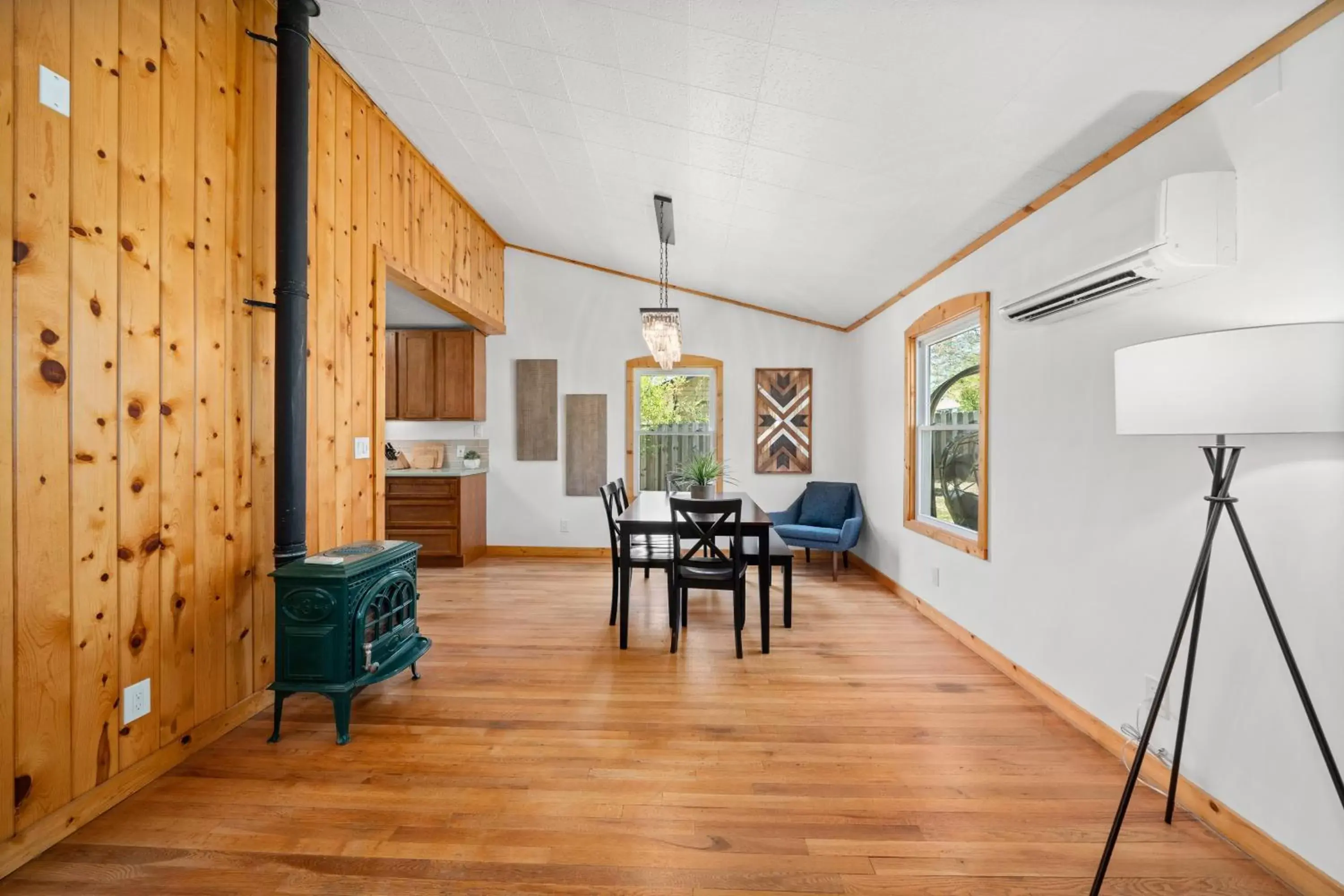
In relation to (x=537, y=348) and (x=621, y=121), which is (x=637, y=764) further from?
(x=537, y=348)

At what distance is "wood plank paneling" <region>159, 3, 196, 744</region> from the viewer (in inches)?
80.2

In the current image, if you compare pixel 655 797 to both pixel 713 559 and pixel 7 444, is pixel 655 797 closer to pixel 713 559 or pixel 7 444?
pixel 713 559

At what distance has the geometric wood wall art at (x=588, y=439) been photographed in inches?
227

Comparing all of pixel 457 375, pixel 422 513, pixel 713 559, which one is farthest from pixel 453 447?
pixel 713 559

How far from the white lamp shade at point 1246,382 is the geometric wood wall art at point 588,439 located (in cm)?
468

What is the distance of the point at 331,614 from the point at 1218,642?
3.13 metres

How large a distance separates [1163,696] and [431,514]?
5050 mm

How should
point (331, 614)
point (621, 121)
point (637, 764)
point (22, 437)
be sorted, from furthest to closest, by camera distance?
point (621, 121) < point (331, 614) < point (637, 764) < point (22, 437)

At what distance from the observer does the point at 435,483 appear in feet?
16.9

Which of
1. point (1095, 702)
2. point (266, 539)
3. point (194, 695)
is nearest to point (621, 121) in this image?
point (266, 539)

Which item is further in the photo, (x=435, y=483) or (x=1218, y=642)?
(x=435, y=483)

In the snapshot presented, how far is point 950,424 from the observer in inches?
150

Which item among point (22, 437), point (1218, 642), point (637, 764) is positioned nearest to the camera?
point (22, 437)

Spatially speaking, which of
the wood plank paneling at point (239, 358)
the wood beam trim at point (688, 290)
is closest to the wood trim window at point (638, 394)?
the wood beam trim at point (688, 290)
